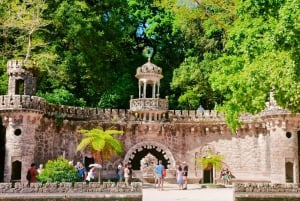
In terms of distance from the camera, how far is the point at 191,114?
101 ft

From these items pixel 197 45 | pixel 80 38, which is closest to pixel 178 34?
pixel 197 45

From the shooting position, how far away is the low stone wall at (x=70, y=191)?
18.2 meters

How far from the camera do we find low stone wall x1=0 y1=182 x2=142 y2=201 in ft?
59.7

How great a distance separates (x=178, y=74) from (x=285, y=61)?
1826 cm

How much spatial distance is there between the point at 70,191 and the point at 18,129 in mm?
7778

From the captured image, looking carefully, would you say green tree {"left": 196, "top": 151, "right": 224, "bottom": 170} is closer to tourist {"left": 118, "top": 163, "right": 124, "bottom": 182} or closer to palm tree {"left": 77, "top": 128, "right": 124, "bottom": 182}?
tourist {"left": 118, "top": 163, "right": 124, "bottom": 182}

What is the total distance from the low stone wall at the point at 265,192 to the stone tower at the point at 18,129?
11.6 m

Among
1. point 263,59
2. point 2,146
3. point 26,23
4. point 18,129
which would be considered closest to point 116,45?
point 26,23

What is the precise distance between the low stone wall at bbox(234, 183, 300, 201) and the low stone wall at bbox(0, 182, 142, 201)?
13.1 feet

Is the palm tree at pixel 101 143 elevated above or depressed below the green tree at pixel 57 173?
above

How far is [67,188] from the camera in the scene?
1872cm

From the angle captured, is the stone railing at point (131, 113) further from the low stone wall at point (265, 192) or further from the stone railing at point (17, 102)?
the low stone wall at point (265, 192)

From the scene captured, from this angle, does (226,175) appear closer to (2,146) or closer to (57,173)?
(57,173)

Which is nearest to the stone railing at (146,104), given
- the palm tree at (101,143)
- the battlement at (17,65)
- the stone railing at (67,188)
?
the palm tree at (101,143)
